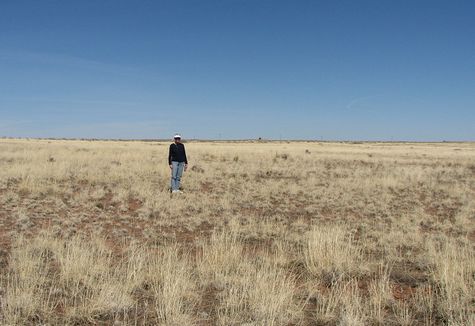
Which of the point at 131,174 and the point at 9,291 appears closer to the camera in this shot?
the point at 9,291

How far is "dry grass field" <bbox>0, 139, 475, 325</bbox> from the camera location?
4.53 metres

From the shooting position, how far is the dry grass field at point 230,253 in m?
4.53

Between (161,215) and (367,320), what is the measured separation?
7187mm

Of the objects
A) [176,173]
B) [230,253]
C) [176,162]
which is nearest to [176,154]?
[176,162]

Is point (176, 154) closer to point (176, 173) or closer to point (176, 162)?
point (176, 162)

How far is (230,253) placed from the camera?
262 inches

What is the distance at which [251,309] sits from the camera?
4.55 metres

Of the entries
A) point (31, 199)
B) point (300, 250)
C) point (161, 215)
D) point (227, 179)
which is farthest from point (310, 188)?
point (31, 199)

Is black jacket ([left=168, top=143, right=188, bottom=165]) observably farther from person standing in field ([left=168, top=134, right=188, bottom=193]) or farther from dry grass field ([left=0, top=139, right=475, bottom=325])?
dry grass field ([left=0, top=139, right=475, bottom=325])

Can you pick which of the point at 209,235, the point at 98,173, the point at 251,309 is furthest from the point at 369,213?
the point at 98,173

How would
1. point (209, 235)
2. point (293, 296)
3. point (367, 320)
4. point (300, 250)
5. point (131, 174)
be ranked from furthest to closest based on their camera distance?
point (131, 174), point (209, 235), point (300, 250), point (293, 296), point (367, 320)

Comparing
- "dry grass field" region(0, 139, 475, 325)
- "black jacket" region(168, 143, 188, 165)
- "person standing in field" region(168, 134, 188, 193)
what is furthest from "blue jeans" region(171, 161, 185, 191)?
"dry grass field" region(0, 139, 475, 325)

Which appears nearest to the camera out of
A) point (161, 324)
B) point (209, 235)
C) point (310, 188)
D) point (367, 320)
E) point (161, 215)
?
point (161, 324)

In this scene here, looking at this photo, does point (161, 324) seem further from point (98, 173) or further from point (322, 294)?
point (98, 173)
